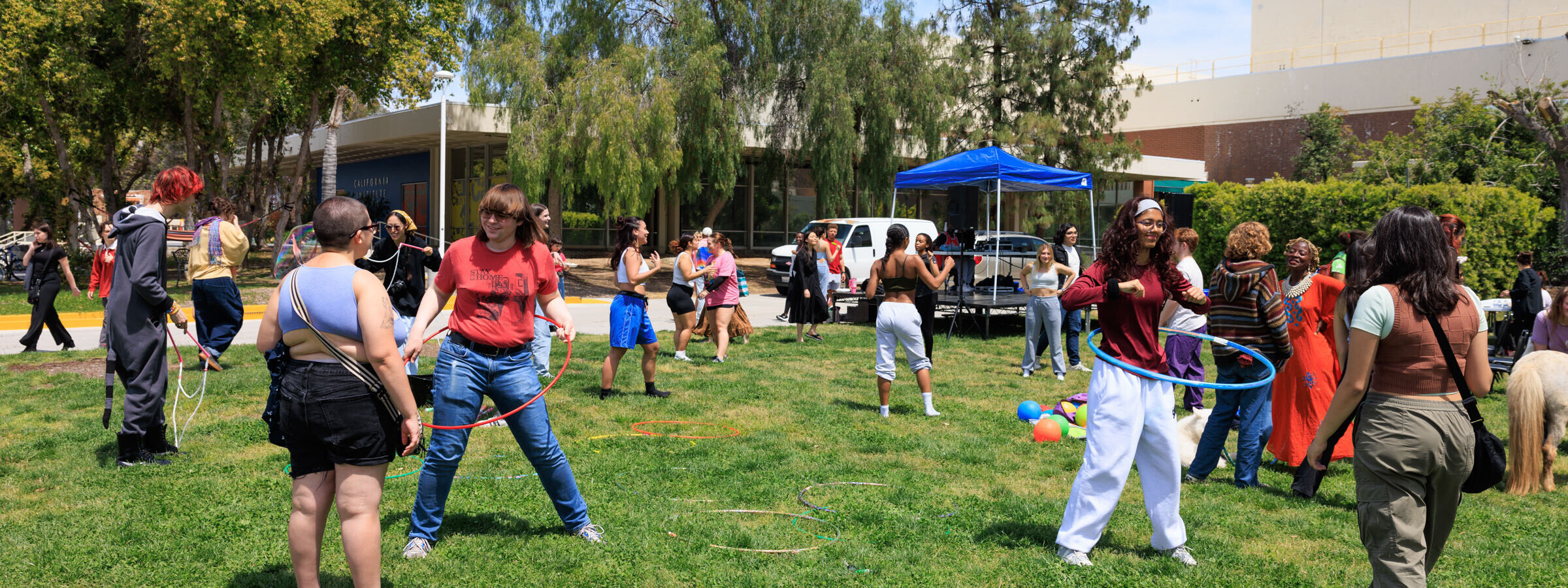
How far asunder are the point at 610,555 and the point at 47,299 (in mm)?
10045

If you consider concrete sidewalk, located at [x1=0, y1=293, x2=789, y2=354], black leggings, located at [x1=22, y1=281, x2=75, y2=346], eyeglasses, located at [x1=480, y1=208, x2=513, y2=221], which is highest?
eyeglasses, located at [x1=480, y1=208, x2=513, y2=221]

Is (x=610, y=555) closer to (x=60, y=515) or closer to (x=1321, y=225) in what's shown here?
(x=60, y=515)

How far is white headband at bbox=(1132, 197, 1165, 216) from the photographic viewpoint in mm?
4391

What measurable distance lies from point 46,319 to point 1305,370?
12809 mm

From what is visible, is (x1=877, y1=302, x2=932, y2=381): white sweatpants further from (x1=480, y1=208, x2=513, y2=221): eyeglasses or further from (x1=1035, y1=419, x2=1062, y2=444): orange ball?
(x1=480, y1=208, x2=513, y2=221): eyeglasses

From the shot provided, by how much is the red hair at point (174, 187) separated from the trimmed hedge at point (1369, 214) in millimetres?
16100

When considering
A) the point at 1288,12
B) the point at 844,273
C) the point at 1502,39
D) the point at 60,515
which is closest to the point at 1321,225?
the point at 844,273

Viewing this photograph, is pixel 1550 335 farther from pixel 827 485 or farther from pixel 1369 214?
pixel 1369 214

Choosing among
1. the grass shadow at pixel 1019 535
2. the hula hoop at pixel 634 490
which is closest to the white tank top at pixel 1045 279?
the hula hoop at pixel 634 490

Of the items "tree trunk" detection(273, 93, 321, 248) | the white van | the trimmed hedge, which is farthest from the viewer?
"tree trunk" detection(273, 93, 321, 248)

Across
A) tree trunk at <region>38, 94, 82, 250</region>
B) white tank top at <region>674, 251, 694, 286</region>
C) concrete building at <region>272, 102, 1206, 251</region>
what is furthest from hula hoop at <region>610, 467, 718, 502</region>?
tree trunk at <region>38, 94, 82, 250</region>

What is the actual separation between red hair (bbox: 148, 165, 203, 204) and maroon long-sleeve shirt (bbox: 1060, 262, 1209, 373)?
4899 millimetres

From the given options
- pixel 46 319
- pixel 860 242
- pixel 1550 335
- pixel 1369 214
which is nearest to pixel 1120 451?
pixel 1550 335

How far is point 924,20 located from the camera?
87.8ft
